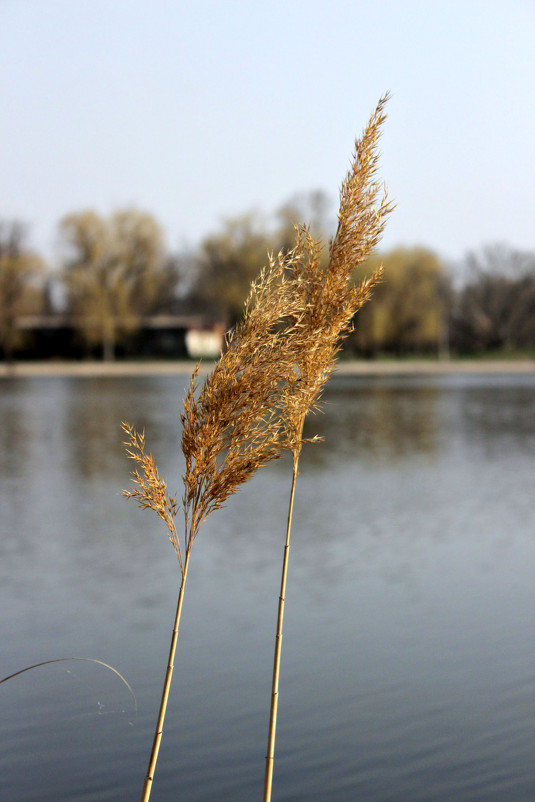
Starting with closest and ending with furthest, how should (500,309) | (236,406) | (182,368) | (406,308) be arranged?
(236,406) → (182,368) → (406,308) → (500,309)

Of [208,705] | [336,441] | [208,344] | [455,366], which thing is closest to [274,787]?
[208,705]

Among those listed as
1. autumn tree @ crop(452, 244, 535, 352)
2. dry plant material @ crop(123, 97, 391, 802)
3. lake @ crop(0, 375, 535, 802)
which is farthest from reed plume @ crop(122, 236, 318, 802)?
autumn tree @ crop(452, 244, 535, 352)

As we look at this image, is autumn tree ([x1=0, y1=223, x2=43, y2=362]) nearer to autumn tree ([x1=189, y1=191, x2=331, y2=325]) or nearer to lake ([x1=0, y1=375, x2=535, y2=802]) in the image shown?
autumn tree ([x1=189, y1=191, x2=331, y2=325])

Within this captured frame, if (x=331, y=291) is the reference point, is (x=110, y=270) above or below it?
above

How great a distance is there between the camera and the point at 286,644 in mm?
8609

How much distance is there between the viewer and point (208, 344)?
98.1 metres

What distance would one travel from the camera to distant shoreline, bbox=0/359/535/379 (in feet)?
267

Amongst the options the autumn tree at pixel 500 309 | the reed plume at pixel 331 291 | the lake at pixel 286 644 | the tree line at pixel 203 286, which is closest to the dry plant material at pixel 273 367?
the reed plume at pixel 331 291

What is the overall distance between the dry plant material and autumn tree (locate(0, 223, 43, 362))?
275 feet

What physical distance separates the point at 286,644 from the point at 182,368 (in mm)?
73937

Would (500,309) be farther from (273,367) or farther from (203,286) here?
(273,367)

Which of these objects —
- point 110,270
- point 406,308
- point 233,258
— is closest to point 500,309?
point 406,308

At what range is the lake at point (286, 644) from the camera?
611 centimetres

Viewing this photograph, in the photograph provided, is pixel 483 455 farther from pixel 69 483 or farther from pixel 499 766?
pixel 499 766
